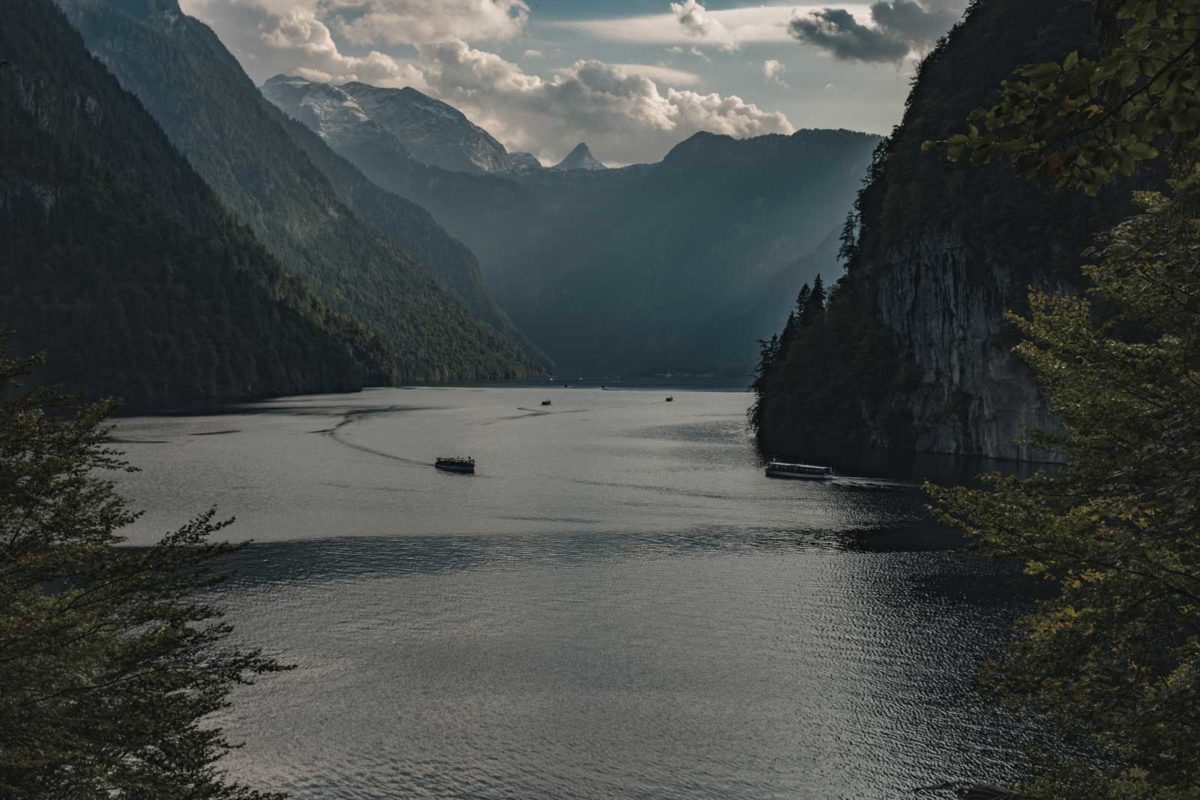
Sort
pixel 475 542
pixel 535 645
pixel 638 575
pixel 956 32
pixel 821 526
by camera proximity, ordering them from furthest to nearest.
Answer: pixel 956 32
pixel 821 526
pixel 475 542
pixel 638 575
pixel 535 645

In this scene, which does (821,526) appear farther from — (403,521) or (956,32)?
(956,32)

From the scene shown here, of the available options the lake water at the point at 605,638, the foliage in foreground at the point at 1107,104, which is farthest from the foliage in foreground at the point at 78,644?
the foliage in foreground at the point at 1107,104

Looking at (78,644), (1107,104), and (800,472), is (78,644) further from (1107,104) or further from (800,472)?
(800,472)

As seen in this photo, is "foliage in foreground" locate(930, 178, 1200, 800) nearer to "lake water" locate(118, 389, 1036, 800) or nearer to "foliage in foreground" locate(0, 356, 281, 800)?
"lake water" locate(118, 389, 1036, 800)

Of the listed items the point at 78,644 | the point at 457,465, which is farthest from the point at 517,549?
the point at 78,644

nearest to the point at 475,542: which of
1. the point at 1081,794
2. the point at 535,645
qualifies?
the point at 535,645

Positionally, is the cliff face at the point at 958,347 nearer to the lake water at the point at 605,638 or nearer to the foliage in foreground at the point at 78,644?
the lake water at the point at 605,638

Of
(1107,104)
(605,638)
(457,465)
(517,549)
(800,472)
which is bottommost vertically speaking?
(605,638)
